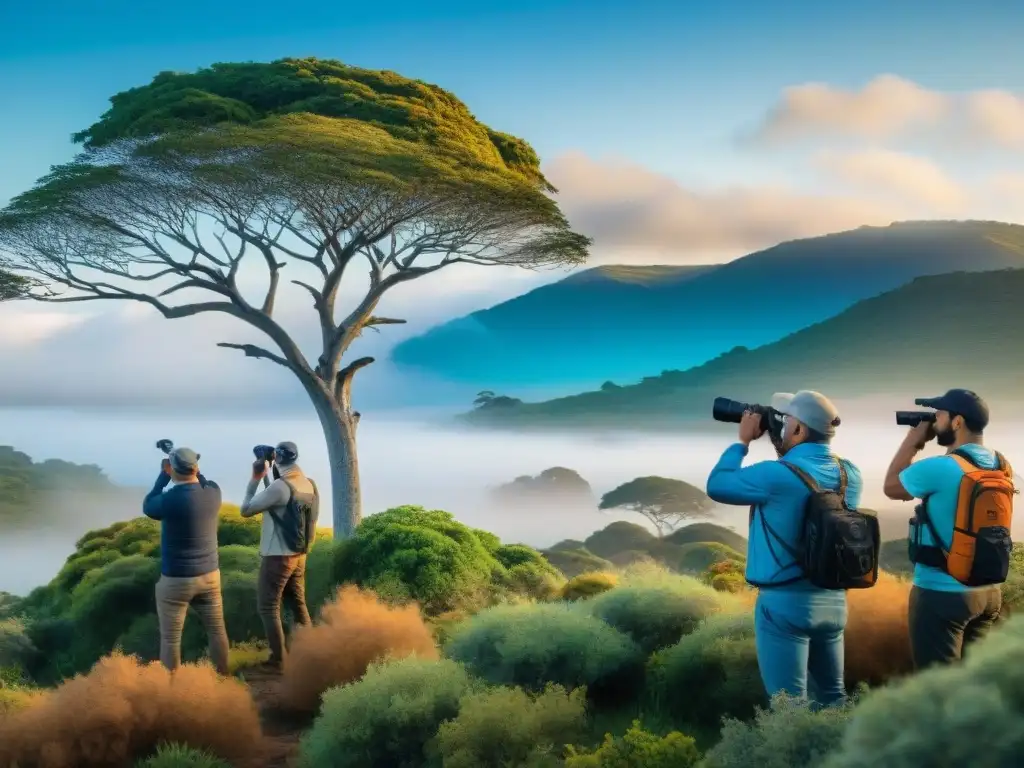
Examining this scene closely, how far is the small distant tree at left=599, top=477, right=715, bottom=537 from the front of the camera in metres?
32.0

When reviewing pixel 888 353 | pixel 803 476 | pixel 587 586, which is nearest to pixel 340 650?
pixel 587 586

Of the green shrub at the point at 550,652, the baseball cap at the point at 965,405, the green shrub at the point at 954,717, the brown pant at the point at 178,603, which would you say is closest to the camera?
the green shrub at the point at 954,717

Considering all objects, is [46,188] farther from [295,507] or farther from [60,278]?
[295,507]

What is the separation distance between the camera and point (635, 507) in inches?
1271

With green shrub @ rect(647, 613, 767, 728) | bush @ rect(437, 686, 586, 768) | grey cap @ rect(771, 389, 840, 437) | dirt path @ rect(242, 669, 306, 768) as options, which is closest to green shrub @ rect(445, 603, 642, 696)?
green shrub @ rect(647, 613, 767, 728)

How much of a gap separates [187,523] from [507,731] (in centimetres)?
336

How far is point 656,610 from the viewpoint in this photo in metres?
7.36

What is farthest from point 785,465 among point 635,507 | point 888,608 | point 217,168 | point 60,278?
point 635,507

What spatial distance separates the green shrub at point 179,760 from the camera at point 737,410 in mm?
3742

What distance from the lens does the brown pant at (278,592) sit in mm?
8188

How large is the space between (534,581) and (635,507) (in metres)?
19.6

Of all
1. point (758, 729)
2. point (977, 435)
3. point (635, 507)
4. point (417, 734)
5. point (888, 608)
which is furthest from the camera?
point (635, 507)

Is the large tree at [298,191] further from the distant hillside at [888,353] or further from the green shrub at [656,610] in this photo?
the distant hillside at [888,353]

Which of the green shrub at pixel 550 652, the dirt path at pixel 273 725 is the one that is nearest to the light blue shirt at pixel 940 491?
the green shrub at pixel 550 652
